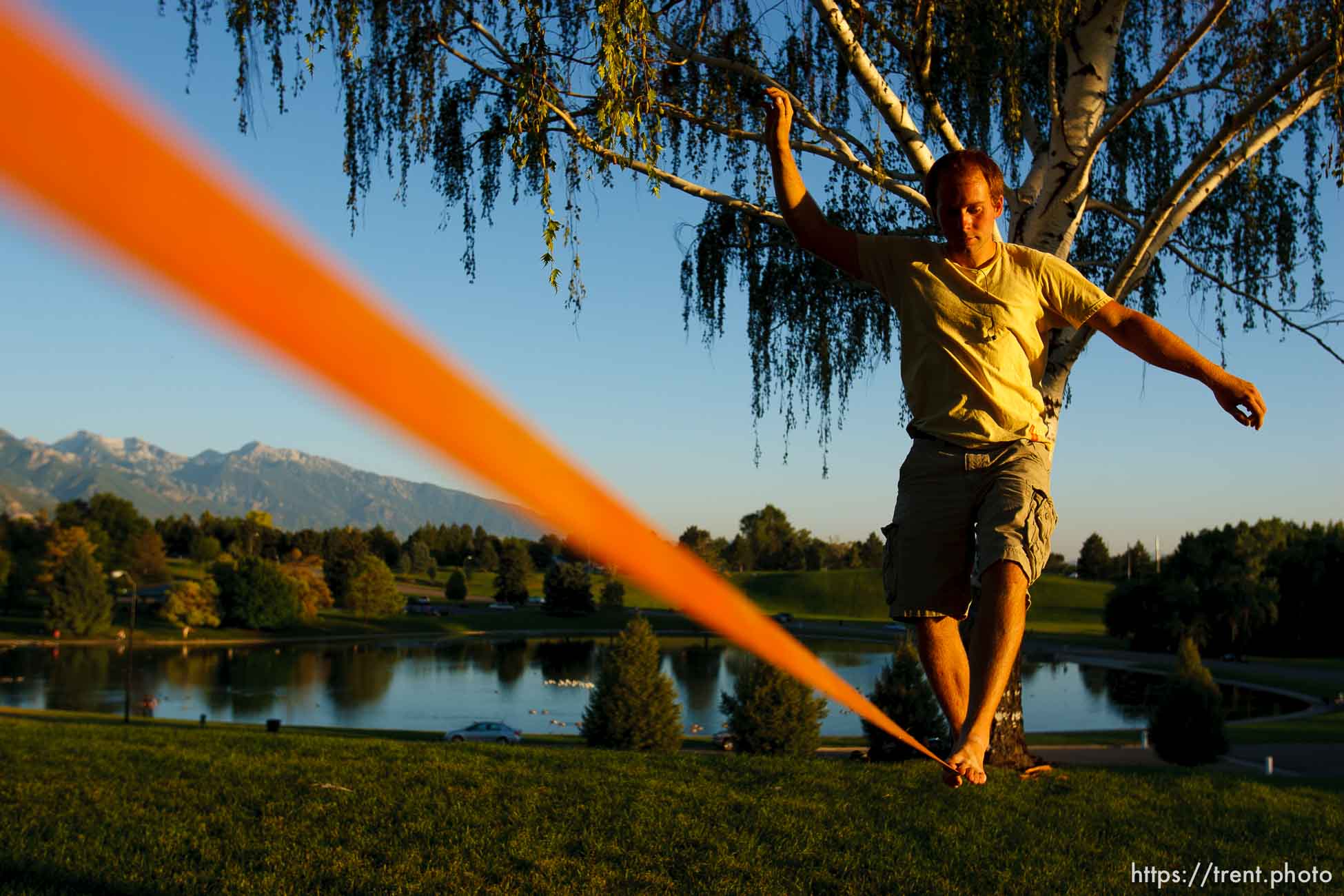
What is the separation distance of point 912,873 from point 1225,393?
431 centimetres

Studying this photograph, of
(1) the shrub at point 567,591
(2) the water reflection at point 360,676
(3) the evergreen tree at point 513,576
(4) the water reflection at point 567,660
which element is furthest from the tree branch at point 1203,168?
(3) the evergreen tree at point 513,576

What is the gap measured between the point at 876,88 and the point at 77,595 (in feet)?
268

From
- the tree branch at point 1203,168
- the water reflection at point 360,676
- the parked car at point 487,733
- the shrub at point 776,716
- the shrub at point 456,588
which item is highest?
the tree branch at point 1203,168

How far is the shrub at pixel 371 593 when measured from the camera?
91875mm

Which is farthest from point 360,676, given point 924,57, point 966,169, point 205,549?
Result: point 205,549

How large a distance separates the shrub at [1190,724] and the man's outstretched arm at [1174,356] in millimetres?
23600

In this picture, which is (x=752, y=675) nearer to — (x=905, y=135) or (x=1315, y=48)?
(x=905, y=135)

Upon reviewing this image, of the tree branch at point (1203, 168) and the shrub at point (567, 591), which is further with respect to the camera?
the shrub at point (567, 591)

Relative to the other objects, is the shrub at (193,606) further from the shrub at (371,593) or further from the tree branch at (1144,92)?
the tree branch at (1144,92)

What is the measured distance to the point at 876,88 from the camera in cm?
883

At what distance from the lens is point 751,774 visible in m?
9.95

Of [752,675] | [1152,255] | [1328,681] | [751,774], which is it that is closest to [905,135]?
[1152,255]

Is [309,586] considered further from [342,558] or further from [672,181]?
[672,181]

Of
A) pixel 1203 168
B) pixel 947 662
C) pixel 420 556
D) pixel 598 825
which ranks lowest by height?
pixel 598 825
